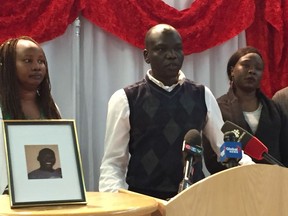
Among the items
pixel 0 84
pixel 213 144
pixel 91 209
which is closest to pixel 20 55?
pixel 0 84

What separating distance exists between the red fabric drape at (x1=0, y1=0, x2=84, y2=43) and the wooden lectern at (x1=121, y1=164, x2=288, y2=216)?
1502mm

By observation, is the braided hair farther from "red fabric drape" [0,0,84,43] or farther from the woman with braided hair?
"red fabric drape" [0,0,84,43]

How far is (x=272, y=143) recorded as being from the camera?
2.10 meters

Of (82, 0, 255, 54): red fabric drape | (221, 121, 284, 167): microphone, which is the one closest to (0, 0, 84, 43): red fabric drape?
(82, 0, 255, 54): red fabric drape

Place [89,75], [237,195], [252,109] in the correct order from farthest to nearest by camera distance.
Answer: [89,75] → [252,109] → [237,195]

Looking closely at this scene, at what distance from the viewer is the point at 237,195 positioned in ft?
3.11

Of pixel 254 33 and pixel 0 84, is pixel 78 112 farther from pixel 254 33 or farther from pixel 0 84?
pixel 254 33

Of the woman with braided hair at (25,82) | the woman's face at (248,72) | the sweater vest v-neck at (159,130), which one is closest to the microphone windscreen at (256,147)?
the sweater vest v-neck at (159,130)

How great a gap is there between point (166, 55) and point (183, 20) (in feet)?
2.91

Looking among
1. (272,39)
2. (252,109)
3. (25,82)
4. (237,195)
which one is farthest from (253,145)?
(272,39)

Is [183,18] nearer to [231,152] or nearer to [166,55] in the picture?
[166,55]

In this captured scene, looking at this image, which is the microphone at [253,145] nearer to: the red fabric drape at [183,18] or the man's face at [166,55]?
the man's face at [166,55]

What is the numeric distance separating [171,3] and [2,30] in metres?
0.89

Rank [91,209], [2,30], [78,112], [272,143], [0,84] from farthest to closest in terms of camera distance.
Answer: [78,112] < [2,30] < [272,143] < [0,84] < [91,209]
